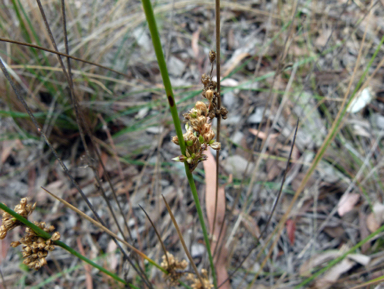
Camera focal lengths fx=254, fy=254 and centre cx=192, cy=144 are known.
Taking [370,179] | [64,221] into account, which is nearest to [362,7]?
[370,179]

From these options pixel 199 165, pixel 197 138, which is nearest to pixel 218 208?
pixel 199 165

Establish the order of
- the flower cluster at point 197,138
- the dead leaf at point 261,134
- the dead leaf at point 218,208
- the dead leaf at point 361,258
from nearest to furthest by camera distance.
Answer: the flower cluster at point 197,138 → the dead leaf at point 218,208 → the dead leaf at point 361,258 → the dead leaf at point 261,134

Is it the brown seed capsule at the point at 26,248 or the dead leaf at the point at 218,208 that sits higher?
the dead leaf at the point at 218,208

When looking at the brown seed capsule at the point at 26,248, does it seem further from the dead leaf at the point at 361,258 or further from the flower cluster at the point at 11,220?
the dead leaf at the point at 361,258

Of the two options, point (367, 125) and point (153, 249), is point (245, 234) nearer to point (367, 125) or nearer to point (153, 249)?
point (153, 249)

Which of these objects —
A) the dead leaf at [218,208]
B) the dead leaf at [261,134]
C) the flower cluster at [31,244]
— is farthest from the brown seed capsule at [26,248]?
the dead leaf at [261,134]

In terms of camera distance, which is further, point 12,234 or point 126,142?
point 126,142


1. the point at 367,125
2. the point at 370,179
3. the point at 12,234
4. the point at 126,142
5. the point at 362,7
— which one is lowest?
the point at 12,234

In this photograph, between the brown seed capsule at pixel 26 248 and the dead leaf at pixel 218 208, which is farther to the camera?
the dead leaf at pixel 218 208

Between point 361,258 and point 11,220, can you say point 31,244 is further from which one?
point 361,258
